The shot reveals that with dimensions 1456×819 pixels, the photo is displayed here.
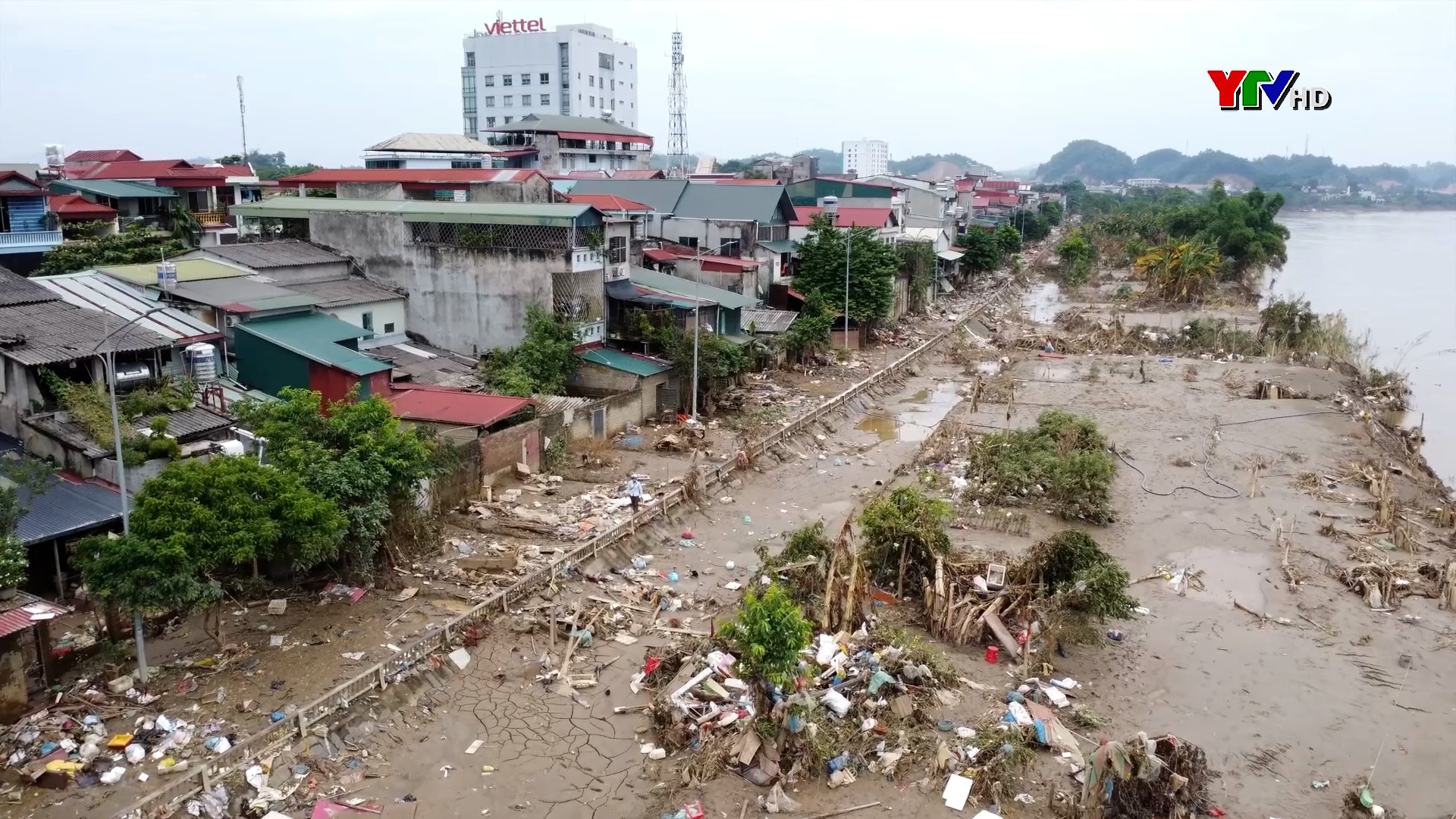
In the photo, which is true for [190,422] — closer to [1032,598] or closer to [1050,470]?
[1032,598]

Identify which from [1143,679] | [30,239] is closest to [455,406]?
[30,239]

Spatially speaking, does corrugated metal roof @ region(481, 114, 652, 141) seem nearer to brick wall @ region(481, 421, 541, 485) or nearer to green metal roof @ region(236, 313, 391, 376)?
green metal roof @ region(236, 313, 391, 376)

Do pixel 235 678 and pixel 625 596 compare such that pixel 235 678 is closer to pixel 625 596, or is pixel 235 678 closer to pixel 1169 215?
pixel 625 596

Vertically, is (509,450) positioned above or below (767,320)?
below

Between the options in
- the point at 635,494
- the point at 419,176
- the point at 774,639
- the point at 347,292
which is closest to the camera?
the point at 774,639

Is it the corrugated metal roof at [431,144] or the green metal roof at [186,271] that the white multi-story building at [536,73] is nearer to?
the corrugated metal roof at [431,144]

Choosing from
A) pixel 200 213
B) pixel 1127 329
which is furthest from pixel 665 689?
pixel 1127 329

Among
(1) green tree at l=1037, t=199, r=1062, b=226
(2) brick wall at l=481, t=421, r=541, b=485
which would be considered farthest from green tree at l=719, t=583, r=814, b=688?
(1) green tree at l=1037, t=199, r=1062, b=226
